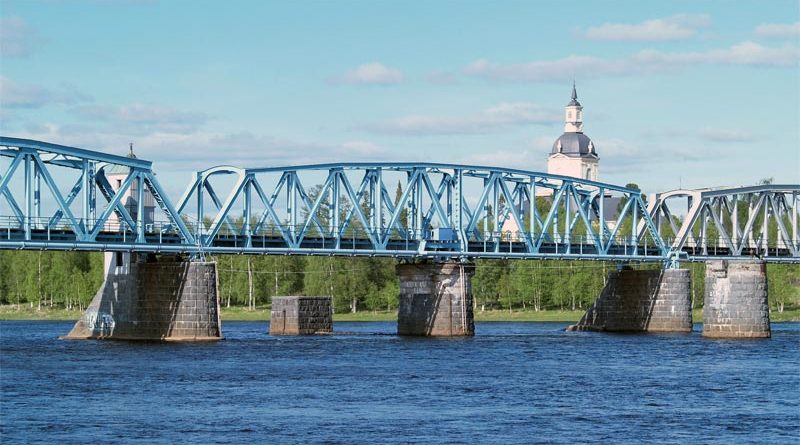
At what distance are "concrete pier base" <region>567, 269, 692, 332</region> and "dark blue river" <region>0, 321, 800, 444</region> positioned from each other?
18358 mm

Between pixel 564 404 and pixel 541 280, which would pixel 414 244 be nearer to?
pixel 564 404

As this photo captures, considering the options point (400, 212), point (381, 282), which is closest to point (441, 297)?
point (400, 212)

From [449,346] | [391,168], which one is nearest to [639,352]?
[449,346]

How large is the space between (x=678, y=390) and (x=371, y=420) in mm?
18488

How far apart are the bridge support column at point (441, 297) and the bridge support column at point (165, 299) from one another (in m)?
18.0

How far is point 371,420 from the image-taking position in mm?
59688

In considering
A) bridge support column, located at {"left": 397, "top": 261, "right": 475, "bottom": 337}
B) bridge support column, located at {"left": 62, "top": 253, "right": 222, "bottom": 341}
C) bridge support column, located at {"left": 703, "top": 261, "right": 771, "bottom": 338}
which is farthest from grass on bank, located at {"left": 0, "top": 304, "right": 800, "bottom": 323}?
bridge support column, located at {"left": 62, "top": 253, "right": 222, "bottom": 341}

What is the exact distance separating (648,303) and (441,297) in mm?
19983

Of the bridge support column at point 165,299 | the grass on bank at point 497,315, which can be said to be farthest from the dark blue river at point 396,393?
the grass on bank at point 497,315

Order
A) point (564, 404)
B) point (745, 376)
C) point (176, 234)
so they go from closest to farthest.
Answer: point (564, 404) → point (745, 376) → point (176, 234)

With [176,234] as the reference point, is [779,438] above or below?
below

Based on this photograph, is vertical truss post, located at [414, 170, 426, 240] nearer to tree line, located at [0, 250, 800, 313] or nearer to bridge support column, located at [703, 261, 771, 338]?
bridge support column, located at [703, 261, 771, 338]

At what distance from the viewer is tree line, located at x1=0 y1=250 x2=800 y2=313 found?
172 m

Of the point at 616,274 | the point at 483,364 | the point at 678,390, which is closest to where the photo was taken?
the point at 678,390
